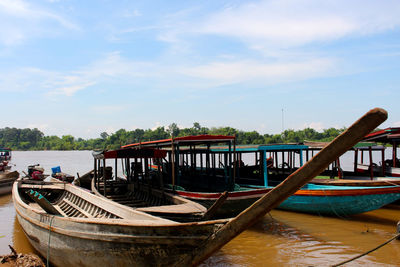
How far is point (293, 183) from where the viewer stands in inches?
129

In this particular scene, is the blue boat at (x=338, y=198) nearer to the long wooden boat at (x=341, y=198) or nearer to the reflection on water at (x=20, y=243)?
the long wooden boat at (x=341, y=198)

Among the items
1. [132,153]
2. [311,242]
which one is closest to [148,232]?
[132,153]

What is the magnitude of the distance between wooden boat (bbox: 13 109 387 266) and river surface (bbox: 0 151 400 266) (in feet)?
10.1

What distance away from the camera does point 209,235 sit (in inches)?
163

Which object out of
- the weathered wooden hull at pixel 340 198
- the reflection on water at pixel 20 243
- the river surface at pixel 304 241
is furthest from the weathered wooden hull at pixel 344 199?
the reflection on water at pixel 20 243

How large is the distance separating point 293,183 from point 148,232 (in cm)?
235

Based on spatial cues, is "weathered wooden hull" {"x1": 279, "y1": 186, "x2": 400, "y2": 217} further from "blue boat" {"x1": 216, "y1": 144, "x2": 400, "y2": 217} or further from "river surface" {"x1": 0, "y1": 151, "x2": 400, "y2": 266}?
A: "river surface" {"x1": 0, "y1": 151, "x2": 400, "y2": 266}

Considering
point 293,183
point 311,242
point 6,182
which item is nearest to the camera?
point 293,183

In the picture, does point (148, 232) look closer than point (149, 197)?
Yes

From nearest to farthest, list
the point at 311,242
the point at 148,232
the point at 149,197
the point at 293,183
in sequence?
the point at 293,183
the point at 148,232
the point at 311,242
the point at 149,197

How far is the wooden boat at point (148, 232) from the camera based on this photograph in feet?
10.1

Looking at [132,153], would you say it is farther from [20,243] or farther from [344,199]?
[344,199]

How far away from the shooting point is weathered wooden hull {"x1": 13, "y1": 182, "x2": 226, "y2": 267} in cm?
433

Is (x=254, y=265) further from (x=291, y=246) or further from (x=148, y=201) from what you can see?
(x=148, y=201)
